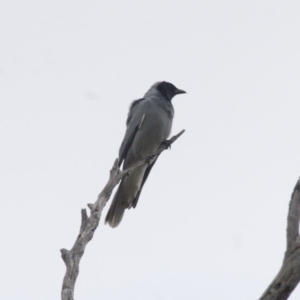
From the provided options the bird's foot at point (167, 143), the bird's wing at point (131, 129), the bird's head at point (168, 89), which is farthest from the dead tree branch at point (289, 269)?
the bird's head at point (168, 89)

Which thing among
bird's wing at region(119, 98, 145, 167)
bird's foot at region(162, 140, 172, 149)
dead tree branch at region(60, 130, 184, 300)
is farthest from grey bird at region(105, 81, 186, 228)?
dead tree branch at region(60, 130, 184, 300)

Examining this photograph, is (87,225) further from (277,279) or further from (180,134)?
(180,134)

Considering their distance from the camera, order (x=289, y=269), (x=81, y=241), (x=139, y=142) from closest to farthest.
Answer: (x=289, y=269), (x=81, y=241), (x=139, y=142)

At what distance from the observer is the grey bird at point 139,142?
9.30 meters

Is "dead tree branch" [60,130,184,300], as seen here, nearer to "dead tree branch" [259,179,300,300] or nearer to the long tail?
"dead tree branch" [259,179,300,300]

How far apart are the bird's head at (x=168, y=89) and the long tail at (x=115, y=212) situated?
2102mm

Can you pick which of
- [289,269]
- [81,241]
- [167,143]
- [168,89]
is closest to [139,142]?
[167,143]

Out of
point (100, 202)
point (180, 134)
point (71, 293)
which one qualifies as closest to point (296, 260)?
point (71, 293)

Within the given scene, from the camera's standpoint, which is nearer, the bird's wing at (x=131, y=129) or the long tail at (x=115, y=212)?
the long tail at (x=115, y=212)

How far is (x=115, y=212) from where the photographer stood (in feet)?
29.5

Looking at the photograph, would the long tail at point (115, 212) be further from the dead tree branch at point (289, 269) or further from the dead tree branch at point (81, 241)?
the dead tree branch at point (289, 269)

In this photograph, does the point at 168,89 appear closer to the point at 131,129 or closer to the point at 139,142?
the point at 131,129

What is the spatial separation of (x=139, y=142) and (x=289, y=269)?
5.67 metres

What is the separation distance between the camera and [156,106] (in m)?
9.79
